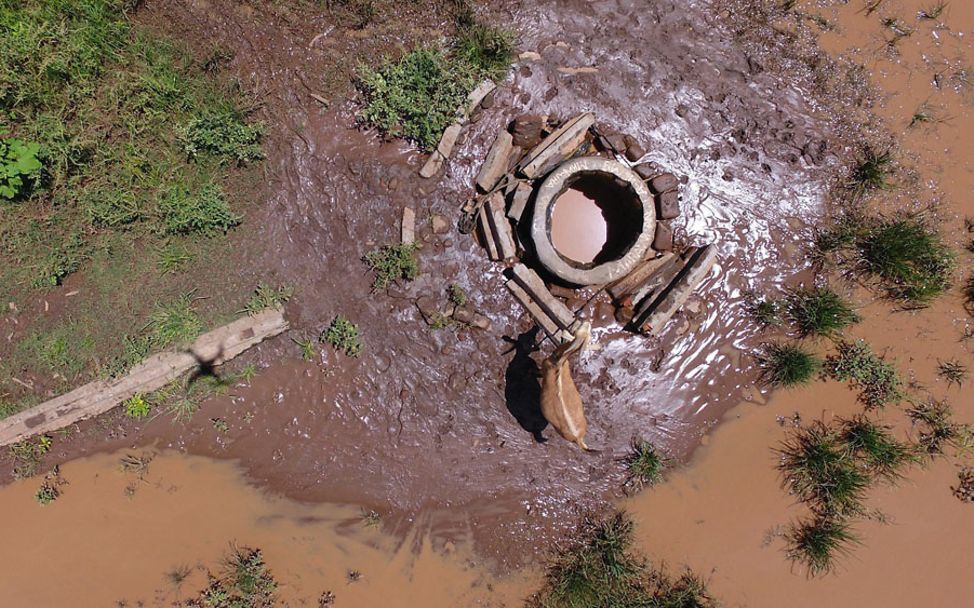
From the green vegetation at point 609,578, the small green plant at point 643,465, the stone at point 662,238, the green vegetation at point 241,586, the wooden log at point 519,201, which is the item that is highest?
the stone at point 662,238

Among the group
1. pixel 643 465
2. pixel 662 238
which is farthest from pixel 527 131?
pixel 643 465

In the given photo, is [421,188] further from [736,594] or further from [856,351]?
[736,594]

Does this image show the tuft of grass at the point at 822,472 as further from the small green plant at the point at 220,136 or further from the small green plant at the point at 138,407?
the small green plant at the point at 138,407

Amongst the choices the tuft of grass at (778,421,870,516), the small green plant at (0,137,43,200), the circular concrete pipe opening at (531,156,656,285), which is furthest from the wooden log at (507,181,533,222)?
the small green plant at (0,137,43,200)

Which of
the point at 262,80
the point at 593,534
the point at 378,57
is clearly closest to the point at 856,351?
the point at 593,534

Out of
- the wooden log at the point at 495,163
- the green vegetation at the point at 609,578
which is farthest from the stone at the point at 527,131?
the green vegetation at the point at 609,578

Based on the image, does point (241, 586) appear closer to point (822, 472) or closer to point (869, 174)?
point (822, 472)
